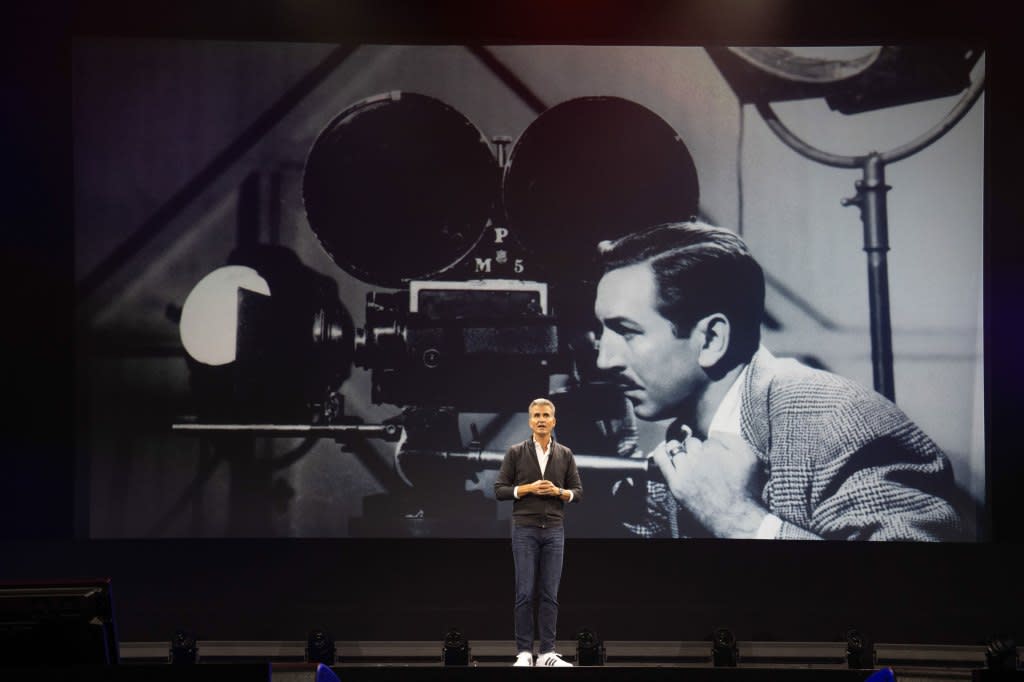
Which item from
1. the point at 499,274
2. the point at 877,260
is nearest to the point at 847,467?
the point at 877,260

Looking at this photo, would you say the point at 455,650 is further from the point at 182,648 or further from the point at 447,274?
the point at 447,274

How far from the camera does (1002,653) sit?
529 cm

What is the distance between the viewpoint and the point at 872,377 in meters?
5.72

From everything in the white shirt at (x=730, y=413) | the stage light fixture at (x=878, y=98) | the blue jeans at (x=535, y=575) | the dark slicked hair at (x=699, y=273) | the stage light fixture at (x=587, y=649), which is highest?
the stage light fixture at (x=878, y=98)

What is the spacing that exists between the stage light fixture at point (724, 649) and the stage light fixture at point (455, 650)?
140 cm

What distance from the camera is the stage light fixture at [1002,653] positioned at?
5281mm

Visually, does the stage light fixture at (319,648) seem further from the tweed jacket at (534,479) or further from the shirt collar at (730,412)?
the shirt collar at (730,412)

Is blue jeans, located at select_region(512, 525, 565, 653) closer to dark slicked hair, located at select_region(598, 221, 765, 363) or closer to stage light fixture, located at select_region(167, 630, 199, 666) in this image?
dark slicked hair, located at select_region(598, 221, 765, 363)

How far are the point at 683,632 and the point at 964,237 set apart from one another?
2.89m

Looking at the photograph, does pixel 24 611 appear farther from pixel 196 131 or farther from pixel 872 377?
pixel 872 377

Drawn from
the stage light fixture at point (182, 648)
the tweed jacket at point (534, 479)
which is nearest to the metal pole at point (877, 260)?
→ the tweed jacket at point (534, 479)

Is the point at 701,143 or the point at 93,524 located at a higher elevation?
the point at 701,143

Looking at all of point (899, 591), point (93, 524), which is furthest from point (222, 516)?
point (899, 591)

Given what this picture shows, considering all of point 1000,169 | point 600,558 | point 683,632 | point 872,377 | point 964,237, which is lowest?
point 683,632
